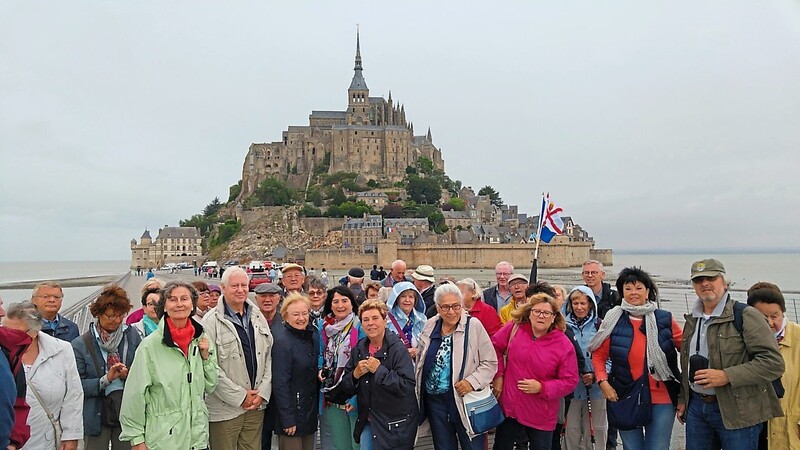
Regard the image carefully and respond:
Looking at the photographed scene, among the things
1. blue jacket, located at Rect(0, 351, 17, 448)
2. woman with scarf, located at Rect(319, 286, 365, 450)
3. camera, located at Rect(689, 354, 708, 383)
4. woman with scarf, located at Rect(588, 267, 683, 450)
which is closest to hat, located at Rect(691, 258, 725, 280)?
woman with scarf, located at Rect(588, 267, 683, 450)

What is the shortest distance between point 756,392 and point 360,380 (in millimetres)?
2816

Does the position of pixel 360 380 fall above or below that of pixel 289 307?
below

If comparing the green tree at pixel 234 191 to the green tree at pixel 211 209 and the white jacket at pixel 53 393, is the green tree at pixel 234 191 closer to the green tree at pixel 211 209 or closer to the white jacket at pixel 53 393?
the green tree at pixel 211 209

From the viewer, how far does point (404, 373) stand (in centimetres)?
400

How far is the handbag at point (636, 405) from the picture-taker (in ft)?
→ 13.8

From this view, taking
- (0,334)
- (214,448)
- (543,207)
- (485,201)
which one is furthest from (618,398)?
(485,201)

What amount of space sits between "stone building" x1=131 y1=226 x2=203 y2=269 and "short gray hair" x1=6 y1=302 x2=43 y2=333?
7460cm

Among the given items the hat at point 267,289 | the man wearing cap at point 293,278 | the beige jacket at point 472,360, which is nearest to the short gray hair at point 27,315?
the hat at point 267,289

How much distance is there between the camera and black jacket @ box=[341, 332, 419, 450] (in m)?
4.00

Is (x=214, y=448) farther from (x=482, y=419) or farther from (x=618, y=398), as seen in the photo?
(x=618, y=398)

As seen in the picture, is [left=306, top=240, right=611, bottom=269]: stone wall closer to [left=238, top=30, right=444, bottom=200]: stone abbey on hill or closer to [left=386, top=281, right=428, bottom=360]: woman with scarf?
[left=238, top=30, right=444, bottom=200]: stone abbey on hill

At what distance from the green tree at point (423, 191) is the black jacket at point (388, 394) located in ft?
240

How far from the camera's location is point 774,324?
12.9 ft

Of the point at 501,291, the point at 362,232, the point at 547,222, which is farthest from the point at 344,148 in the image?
the point at 501,291
